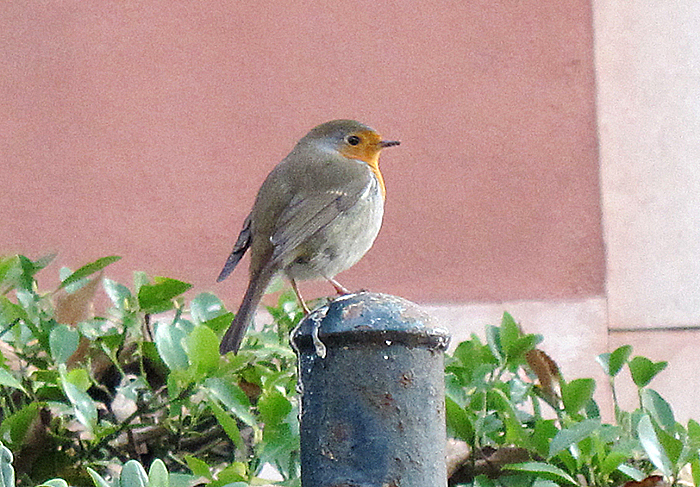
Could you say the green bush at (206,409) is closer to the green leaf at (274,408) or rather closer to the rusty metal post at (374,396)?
the green leaf at (274,408)

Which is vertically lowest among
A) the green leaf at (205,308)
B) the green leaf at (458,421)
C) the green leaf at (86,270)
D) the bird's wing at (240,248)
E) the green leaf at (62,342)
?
the green leaf at (458,421)

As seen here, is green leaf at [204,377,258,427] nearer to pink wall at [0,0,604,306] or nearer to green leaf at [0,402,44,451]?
green leaf at [0,402,44,451]

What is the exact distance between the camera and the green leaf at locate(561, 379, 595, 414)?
6.33 feet

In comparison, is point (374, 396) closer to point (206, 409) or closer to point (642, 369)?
point (206, 409)

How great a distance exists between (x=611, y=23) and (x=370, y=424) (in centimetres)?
337

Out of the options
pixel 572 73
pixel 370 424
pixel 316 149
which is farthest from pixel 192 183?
pixel 370 424

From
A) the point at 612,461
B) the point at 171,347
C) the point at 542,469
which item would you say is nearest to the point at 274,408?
the point at 171,347

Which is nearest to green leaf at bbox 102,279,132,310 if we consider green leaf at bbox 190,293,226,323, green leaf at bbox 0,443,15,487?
green leaf at bbox 190,293,226,323

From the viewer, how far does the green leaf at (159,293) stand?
6.43 ft

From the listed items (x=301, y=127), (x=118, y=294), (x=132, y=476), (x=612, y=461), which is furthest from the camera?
(x=301, y=127)

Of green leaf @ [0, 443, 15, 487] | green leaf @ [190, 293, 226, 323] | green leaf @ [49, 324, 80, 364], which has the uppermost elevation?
green leaf @ [49, 324, 80, 364]

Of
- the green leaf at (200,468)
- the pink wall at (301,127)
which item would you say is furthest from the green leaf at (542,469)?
the pink wall at (301,127)

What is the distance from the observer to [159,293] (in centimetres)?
197

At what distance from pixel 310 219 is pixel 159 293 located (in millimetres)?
978
